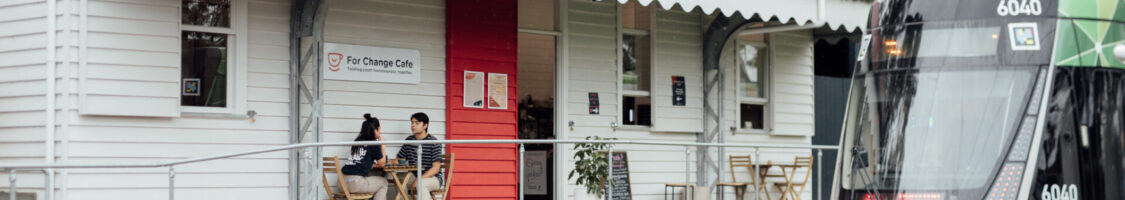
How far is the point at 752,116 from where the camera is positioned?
1633 cm

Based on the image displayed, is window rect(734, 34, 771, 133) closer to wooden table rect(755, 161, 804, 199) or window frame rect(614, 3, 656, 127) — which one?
wooden table rect(755, 161, 804, 199)

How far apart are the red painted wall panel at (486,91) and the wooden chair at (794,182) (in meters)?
3.69

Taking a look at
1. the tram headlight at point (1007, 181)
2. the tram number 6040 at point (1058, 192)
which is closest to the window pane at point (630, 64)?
the tram headlight at point (1007, 181)

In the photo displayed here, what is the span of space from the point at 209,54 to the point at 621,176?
4.68 metres

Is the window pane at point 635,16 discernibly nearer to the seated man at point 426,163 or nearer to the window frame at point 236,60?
the seated man at point 426,163

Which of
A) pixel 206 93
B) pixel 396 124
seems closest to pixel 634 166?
pixel 396 124

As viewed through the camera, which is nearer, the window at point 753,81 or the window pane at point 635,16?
the window pane at point 635,16

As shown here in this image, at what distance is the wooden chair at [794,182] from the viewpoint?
15086 millimetres

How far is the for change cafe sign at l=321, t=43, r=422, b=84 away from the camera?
38.5ft

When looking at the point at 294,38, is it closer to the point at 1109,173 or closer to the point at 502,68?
the point at 502,68

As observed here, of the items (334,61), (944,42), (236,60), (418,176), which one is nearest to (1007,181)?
(944,42)

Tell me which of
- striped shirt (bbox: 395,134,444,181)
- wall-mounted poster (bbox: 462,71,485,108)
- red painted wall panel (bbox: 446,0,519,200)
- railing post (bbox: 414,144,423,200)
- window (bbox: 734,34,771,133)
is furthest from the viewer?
window (bbox: 734,34,771,133)

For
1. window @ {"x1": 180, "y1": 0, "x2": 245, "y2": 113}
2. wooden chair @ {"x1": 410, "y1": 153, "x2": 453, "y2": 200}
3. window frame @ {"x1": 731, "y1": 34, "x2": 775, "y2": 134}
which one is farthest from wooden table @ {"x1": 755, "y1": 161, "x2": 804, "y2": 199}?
window @ {"x1": 180, "y1": 0, "x2": 245, "y2": 113}

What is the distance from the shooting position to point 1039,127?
8680 mm
